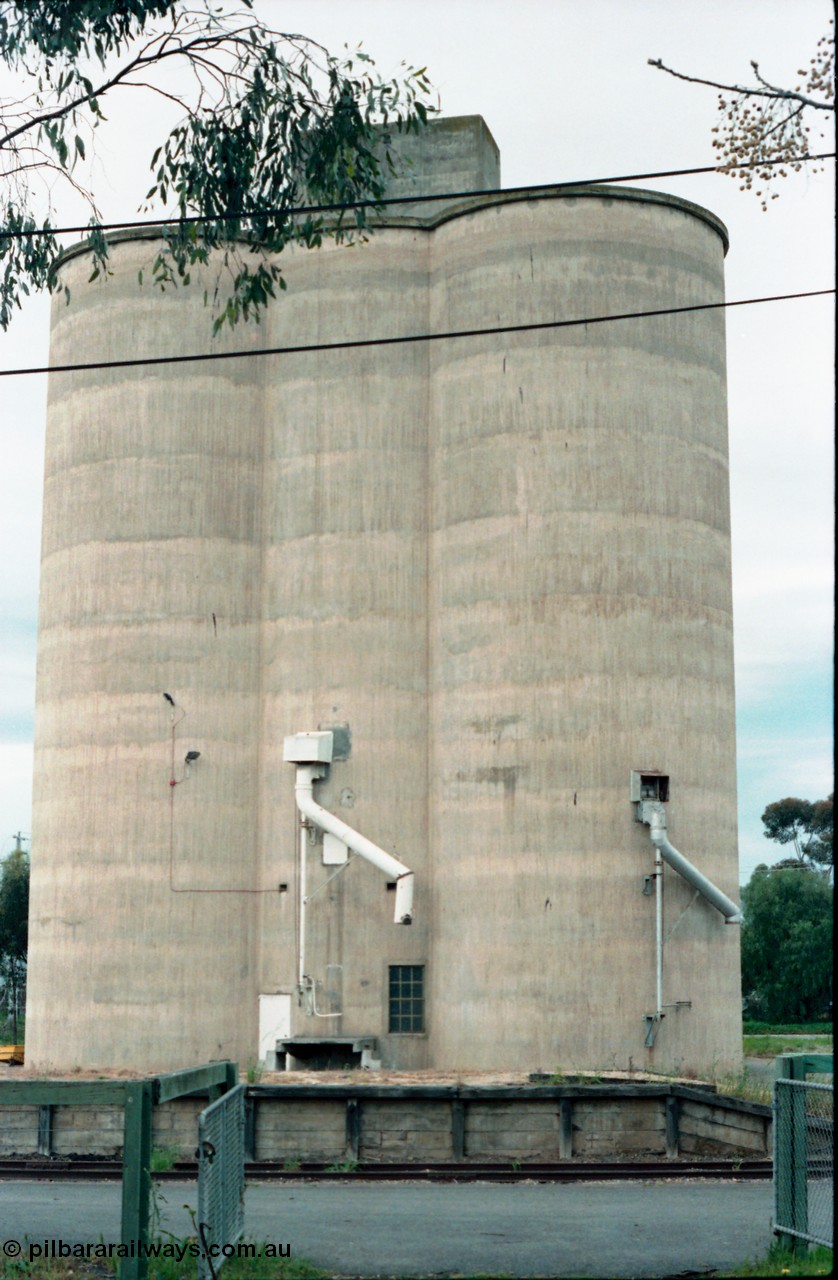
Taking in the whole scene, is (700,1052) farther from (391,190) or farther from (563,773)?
(391,190)

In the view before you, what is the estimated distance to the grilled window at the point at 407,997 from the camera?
32844 mm

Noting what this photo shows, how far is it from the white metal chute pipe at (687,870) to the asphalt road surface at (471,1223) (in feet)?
36.5

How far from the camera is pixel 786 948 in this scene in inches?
2778

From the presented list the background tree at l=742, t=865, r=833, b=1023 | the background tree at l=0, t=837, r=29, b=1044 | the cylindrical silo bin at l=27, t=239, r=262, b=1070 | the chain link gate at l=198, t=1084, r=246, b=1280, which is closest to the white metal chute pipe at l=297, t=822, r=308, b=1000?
the cylindrical silo bin at l=27, t=239, r=262, b=1070

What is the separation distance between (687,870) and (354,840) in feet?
21.3

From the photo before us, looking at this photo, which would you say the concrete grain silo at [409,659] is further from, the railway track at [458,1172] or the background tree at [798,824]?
the background tree at [798,824]

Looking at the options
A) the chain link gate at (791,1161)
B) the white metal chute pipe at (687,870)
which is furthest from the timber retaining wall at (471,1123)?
the chain link gate at (791,1161)

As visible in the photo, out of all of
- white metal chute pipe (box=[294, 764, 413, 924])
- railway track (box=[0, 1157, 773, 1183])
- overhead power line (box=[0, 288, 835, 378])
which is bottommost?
railway track (box=[0, 1157, 773, 1183])

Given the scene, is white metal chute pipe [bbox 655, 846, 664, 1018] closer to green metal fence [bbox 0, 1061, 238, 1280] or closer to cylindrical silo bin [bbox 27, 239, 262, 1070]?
cylindrical silo bin [bbox 27, 239, 262, 1070]

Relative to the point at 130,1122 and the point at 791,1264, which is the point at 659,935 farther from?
the point at 130,1122

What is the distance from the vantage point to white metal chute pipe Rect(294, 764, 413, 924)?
32.0 m

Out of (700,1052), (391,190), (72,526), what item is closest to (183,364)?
(72,526)

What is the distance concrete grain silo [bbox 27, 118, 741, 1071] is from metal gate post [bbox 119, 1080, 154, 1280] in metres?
→ 19.7

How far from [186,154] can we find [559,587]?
1380 cm
